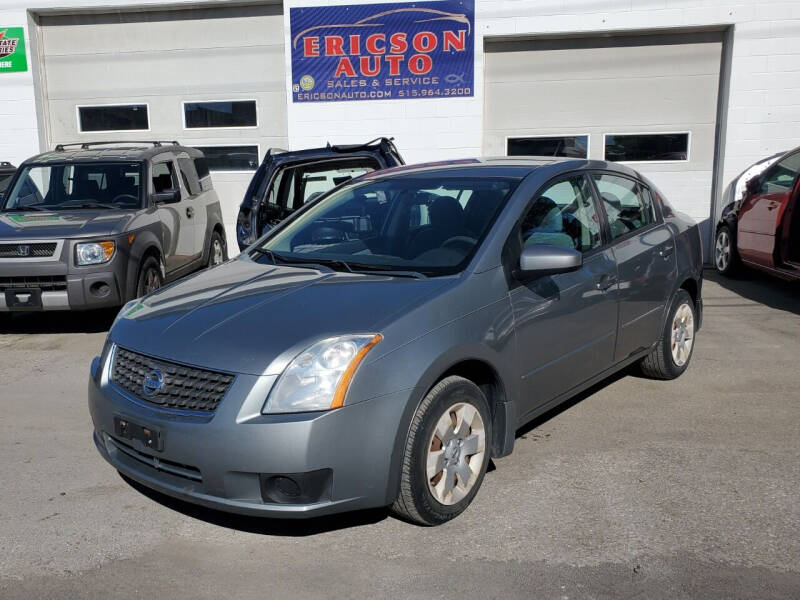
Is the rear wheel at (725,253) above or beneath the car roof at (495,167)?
beneath

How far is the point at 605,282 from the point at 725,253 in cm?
638

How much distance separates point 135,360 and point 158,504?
31.7 inches

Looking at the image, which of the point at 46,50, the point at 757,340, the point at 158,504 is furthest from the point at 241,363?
the point at 46,50

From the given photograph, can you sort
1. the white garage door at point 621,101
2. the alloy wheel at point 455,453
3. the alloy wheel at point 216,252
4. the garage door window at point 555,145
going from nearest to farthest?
the alloy wheel at point 455,453, the alloy wheel at point 216,252, the white garage door at point 621,101, the garage door window at point 555,145

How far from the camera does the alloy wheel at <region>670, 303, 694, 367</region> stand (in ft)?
18.4

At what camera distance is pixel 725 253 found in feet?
33.1

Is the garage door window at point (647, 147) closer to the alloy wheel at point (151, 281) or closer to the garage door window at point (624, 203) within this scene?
the garage door window at point (624, 203)

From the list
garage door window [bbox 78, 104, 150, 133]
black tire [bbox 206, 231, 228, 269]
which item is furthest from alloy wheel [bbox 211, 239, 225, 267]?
garage door window [bbox 78, 104, 150, 133]

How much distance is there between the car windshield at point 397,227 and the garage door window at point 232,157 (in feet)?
24.9

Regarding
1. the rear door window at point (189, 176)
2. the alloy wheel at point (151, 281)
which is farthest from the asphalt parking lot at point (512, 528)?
the rear door window at point (189, 176)

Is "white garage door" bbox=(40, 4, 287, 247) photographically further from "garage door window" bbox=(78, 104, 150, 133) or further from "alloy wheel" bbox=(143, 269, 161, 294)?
"alloy wheel" bbox=(143, 269, 161, 294)

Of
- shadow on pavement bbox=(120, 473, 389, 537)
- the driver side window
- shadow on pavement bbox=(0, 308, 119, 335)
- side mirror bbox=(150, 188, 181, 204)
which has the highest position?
the driver side window

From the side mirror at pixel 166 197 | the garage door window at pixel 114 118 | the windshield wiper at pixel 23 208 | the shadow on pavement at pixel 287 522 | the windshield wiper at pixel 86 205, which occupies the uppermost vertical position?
the garage door window at pixel 114 118

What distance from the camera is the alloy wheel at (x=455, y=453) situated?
11.2 ft
